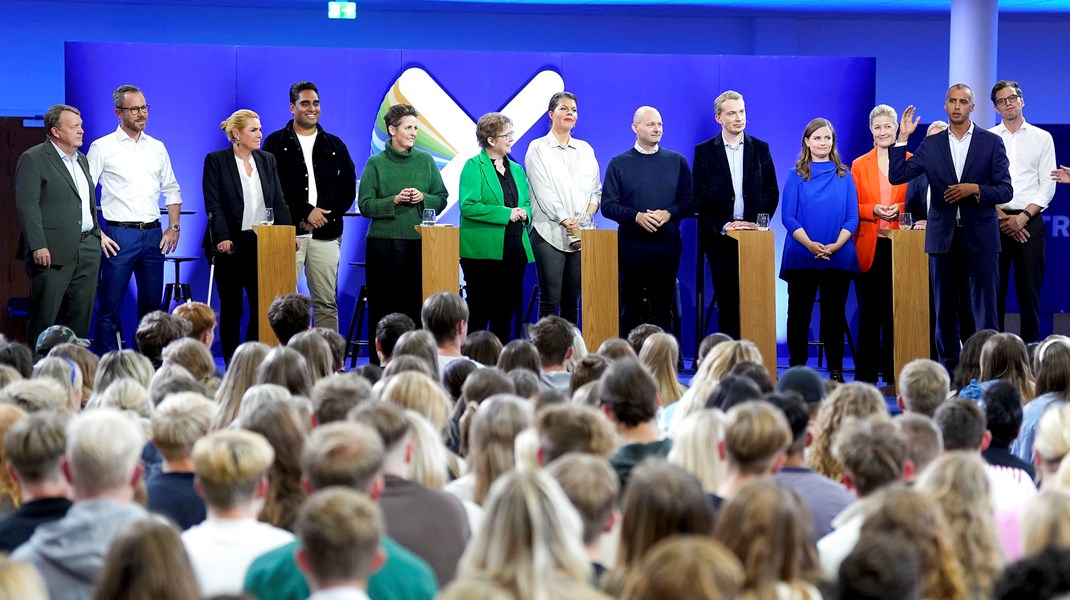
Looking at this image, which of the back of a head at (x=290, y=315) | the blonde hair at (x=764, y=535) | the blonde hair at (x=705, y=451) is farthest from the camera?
the back of a head at (x=290, y=315)

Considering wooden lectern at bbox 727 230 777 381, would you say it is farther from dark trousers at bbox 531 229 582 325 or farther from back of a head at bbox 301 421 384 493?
back of a head at bbox 301 421 384 493

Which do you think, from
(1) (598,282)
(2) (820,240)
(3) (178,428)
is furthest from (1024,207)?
(3) (178,428)

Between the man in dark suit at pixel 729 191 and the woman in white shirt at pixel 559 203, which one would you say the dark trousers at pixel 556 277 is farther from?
the man in dark suit at pixel 729 191

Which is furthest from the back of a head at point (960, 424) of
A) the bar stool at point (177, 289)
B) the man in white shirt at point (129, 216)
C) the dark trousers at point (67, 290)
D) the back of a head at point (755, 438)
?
the bar stool at point (177, 289)

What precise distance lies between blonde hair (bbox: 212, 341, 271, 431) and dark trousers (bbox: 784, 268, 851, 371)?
3.67m

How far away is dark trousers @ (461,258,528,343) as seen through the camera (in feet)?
24.5

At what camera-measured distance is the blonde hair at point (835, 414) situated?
3775 mm

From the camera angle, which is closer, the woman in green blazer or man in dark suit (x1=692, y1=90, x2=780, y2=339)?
the woman in green blazer

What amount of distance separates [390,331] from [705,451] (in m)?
2.61

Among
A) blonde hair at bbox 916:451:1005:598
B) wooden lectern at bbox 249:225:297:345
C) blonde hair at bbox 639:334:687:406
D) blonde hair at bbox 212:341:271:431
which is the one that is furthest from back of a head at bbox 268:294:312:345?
blonde hair at bbox 916:451:1005:598

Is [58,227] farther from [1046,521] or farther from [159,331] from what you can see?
[1046,521]

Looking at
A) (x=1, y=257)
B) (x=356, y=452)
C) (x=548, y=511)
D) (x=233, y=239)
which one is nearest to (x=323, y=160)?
(x=233, y=239)

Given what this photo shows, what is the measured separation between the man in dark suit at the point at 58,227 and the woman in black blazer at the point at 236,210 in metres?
0.66

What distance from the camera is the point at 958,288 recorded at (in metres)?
7.17
